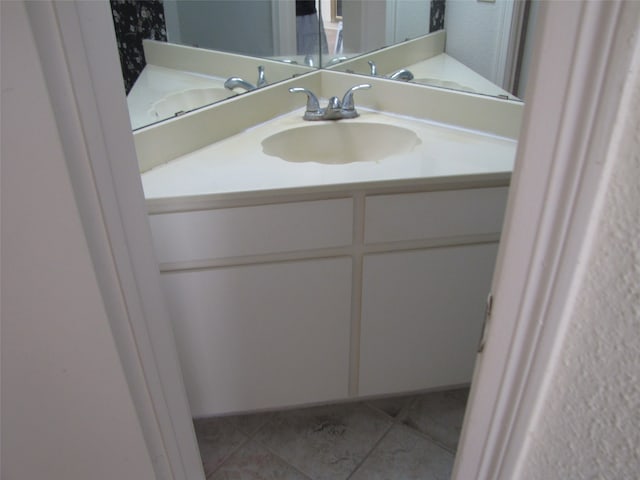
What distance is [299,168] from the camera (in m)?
1.24

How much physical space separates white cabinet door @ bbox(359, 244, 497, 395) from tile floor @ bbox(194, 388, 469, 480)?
163 mm

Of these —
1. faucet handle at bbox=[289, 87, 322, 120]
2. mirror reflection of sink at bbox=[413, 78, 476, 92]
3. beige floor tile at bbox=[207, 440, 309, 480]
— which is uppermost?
mirror reflection of sink at bbox=[413, 78, 476, 92]

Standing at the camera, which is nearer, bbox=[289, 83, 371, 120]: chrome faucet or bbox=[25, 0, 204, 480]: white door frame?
bbox=[25, 0, 204, 480]: white door frame

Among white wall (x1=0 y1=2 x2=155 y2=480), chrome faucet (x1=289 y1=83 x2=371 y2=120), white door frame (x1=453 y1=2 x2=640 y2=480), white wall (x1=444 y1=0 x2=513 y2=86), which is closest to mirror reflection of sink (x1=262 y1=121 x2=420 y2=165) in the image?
chrome faucet (x1=289 y1=83 x2=371 y2=120)

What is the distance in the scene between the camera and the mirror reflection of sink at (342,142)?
1.55m

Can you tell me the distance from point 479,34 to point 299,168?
2.58 feet

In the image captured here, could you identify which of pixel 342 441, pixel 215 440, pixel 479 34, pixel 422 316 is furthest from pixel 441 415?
pixel 479 34

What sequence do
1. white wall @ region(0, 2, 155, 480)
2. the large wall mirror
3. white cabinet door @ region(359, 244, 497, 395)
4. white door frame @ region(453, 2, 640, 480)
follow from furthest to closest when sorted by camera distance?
the large wall mirror, white cabinet door @ region(359, 244, 497, 395), white wall @ region(0, 2, 155, 480), white door frame @ region(453, 2, 640, 480)

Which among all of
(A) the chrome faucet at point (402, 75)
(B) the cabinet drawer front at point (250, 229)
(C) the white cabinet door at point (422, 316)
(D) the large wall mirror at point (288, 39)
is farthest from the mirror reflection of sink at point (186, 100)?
(C) the white cabinet door at point (422, 316)

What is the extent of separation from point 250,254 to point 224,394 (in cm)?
47

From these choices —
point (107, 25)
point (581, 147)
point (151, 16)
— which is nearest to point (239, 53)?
point (151, 16)

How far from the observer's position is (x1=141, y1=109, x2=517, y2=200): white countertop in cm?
114

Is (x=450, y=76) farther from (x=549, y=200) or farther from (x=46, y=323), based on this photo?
(x=46, y=323)

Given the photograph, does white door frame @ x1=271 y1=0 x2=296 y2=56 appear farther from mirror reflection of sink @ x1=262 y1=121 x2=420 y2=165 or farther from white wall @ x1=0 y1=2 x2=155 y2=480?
white wall @ x1=0 y1=2 x2=155 y2=480
